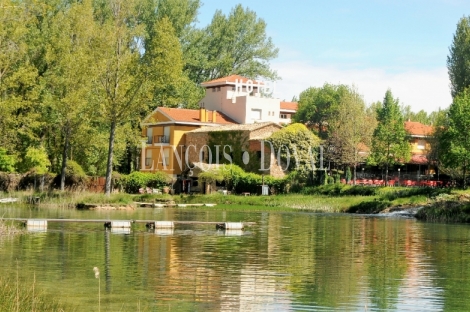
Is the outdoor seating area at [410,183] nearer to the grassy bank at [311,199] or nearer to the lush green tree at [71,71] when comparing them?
the grassy bank at [311,199]

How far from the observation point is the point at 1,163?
205 feet

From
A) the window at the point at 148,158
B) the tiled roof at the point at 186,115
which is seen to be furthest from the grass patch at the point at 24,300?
the window at the point at 148,158

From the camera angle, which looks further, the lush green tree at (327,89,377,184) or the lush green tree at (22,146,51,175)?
the lush green tree at (327,89,377,184)

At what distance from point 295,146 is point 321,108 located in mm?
18974

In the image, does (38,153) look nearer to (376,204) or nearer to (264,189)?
(264,189)

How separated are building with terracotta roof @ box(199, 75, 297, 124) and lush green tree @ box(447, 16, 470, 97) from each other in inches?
791

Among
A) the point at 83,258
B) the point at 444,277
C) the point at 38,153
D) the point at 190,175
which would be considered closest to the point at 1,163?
the point at 38,153

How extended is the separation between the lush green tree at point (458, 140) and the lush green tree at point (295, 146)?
1310 centimetres

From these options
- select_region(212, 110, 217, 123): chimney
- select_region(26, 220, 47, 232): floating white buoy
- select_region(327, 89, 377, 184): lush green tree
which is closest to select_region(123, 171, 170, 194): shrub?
select_region(212, 110, 217, 123): chimney

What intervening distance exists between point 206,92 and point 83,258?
6446 cm

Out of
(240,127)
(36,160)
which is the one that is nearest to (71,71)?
(36,160)

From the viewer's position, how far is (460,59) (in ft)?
244

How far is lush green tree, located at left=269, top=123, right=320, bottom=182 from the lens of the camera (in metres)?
70.4

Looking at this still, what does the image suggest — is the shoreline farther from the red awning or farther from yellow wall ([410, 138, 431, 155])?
yellow wall ([410, 138, 431, 155])
